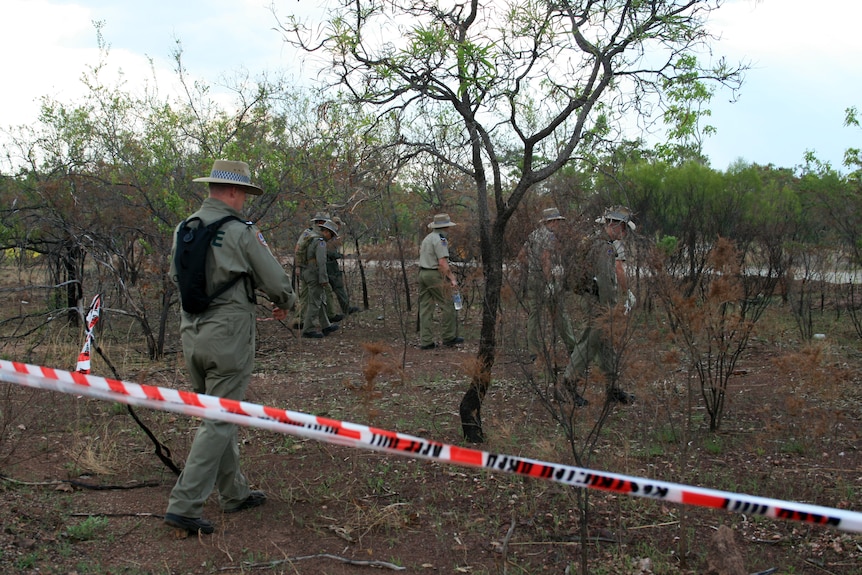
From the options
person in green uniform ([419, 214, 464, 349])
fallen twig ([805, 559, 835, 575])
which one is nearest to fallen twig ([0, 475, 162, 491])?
fallen twig ([805, 559, 835, 575])

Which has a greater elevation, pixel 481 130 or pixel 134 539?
pixel 481 130

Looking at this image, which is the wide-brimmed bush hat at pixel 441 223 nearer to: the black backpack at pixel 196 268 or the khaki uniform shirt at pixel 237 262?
the khaki uniform shirt at pixel 237 262

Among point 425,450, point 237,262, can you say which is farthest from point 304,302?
point 425,450

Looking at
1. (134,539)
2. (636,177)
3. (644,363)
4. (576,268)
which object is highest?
(636,177)

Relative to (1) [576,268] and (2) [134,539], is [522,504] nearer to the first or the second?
(1) [576,268]

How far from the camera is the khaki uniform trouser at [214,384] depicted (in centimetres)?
376

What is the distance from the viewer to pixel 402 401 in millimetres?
6586

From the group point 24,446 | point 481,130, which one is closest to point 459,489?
point 481,130

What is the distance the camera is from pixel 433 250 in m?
9.62

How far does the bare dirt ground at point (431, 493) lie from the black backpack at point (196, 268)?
117cm

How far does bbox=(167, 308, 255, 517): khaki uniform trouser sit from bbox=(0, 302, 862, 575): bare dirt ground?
23 centimetres

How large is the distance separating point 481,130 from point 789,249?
6074 millimetres

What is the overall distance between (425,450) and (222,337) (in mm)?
1650

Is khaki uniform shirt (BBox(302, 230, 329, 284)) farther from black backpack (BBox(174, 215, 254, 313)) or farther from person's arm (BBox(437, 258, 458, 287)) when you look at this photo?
black backpack (BBox(174, 215, 254, 313))
